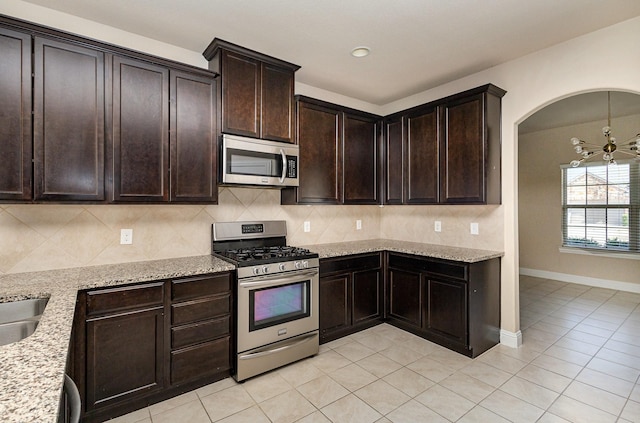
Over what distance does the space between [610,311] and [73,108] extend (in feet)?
20.1

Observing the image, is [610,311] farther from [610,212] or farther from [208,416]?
[208,416]

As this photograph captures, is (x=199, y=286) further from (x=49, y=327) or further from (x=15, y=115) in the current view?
(x=15, y=115)

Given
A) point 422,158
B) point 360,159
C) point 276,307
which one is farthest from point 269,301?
point 422,158

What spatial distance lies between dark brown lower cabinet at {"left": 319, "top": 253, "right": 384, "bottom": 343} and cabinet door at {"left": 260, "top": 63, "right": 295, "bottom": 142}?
133cm

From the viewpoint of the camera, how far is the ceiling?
223cm

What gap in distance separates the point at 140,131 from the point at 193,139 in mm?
378

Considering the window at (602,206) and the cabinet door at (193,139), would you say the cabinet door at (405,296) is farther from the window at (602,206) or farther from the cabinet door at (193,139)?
the window at (602,206)

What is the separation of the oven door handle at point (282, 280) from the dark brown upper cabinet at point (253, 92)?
1.27 m

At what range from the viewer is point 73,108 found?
2.15m

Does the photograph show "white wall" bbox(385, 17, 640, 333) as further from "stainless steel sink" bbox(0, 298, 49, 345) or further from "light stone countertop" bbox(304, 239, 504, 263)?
"stainless steel sink" bbox(0, 298, 49, 345)

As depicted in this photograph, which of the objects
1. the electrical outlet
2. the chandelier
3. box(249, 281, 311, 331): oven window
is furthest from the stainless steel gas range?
the chandelier

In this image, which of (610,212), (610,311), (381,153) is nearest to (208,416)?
(381,153)

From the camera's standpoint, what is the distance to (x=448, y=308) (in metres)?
3.08

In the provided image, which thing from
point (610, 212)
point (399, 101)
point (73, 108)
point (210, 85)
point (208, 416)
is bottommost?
point (208, 416)
